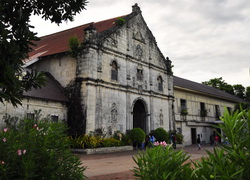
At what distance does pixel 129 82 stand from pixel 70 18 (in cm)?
1457

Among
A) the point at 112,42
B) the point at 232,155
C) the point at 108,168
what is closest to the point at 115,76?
the point at 112,42

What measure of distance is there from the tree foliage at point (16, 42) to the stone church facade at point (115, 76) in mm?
11355

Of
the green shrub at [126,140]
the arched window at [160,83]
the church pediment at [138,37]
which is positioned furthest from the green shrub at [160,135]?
the church pediment at [138,37]

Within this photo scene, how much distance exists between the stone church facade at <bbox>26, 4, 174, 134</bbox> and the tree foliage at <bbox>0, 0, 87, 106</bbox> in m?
11.4

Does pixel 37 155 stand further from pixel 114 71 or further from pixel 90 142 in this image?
pixel 114 71

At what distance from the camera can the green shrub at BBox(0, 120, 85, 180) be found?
13.4ft

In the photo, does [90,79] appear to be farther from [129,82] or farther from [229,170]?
[229,170]

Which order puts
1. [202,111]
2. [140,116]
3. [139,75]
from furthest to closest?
[202,111] → [140,116] → [139,75]

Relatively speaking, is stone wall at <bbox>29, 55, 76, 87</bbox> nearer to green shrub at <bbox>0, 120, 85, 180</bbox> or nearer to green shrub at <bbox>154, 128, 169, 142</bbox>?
green shrub at <bbox>154, 128, 169, 142</bbox>

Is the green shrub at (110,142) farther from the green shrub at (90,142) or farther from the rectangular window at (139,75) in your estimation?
the rectangular window at (139,75)

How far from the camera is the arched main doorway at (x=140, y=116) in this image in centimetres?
2255

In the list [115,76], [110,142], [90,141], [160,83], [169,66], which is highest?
[169,66]

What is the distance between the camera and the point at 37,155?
14.8ft

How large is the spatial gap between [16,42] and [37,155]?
2.31 metres
